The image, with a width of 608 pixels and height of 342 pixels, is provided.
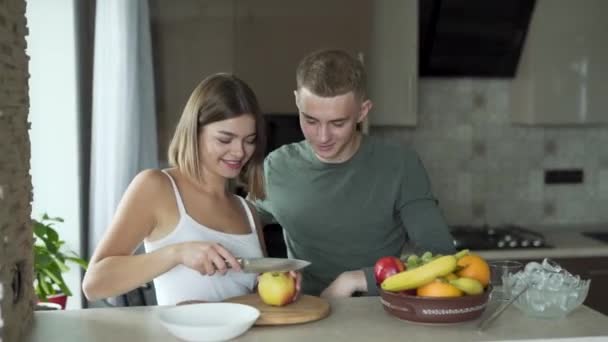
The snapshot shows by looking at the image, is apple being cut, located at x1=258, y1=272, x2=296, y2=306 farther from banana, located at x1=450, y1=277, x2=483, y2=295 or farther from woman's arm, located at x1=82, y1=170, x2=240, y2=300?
banana, located at x1=450, y1=277, x2=483, y2=295

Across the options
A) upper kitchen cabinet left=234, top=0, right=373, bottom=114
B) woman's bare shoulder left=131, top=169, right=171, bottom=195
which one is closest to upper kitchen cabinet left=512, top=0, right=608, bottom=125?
upper kitchen cabinet left=234, top=0, right=373, bottom=114

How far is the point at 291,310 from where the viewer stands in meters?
1.66

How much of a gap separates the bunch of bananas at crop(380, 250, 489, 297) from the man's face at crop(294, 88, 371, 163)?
0.52m

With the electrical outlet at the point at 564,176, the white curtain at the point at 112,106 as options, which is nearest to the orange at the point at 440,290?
the white curtain at the point at 112,106

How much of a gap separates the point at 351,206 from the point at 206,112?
56cm

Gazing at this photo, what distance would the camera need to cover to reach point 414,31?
11.1 ft

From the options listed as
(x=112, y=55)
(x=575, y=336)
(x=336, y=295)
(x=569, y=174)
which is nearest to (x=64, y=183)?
(x=112, y=55)

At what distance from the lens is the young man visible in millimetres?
2133

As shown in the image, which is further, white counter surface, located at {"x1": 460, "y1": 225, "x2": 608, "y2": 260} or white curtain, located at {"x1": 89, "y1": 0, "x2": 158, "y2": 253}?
white counter surface, located at {"x1": 460, "y1": 225, "x2": 608, "y2": 260}

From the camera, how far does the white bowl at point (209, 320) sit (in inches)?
58.1

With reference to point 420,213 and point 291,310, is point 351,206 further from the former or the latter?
point 291,310

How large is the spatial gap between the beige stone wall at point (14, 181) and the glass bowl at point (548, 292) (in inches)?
43.4

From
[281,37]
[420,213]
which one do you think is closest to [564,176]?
[281,37]

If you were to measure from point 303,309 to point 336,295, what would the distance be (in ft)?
0.89
